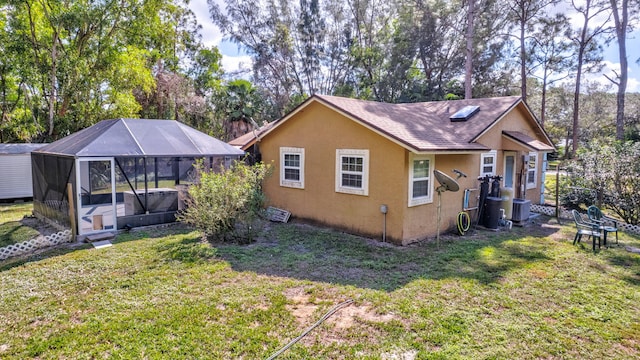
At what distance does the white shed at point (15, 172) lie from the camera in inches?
584

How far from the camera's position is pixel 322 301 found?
5371mm

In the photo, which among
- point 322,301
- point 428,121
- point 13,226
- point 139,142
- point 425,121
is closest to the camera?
point 322,301

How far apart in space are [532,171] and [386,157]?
8243 mm

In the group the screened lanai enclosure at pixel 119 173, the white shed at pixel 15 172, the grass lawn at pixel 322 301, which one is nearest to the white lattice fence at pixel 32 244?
the screened lanai enclosure at pixel 119 173

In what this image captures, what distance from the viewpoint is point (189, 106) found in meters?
26.3

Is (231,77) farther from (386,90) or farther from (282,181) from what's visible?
(282,181)

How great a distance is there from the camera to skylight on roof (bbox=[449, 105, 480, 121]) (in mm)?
11381

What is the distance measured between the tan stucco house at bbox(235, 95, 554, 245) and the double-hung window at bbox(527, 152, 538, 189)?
369 mm

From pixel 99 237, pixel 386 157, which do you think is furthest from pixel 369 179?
pixel 99 237

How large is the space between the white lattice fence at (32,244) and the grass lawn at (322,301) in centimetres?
62

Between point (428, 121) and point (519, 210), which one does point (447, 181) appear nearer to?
point (428, 121)

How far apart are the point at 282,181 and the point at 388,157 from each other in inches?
165

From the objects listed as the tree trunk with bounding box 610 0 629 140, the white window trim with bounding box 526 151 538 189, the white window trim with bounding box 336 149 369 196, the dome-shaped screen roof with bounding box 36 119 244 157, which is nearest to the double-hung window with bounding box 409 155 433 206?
the white window trim with bounding box 336 149 369 196

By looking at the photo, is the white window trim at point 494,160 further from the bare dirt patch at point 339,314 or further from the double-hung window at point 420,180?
the bare dirt patch at point 339,314
